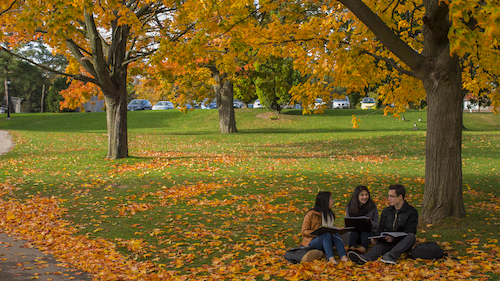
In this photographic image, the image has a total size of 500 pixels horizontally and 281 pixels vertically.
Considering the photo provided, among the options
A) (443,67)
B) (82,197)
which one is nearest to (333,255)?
(443,67)

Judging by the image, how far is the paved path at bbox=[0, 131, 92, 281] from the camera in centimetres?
504

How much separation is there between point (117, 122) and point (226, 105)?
13.3 meters

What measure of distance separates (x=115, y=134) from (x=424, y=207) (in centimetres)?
1118

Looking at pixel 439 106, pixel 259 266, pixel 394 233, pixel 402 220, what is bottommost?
pixel 259 266

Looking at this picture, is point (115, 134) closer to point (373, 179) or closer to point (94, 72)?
point (94, 72)

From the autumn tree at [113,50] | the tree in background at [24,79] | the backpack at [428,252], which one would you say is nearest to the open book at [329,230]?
the backpack at [428,252]

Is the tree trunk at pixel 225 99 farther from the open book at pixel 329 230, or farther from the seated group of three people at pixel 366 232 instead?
the open book at pixel 329 230

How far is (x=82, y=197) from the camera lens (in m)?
9.48

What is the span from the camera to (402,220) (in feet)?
19.0

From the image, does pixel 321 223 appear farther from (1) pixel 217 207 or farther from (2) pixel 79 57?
(2) pixel 79 57

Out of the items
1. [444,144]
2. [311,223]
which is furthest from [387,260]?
[444,144]

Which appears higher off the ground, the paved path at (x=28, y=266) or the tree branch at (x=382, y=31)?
the tree branch at (x=382, y=31)

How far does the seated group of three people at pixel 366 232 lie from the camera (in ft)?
17.9

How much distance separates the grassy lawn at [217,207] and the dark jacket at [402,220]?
552 millimetres
